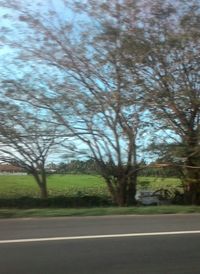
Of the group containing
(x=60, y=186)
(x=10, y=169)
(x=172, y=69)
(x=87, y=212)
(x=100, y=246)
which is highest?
(x=172, y=69)

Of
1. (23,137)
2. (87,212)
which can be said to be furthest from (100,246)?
(23,137)

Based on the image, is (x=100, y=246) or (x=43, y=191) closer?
(x=100, y=246)

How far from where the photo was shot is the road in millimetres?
7848

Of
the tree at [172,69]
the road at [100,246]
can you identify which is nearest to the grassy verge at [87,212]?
the road at [100,246]

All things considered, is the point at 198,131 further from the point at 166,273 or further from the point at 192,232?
the point at 166,273

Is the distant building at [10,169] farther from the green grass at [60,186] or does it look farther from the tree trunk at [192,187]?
the tree trunk at [192,187]

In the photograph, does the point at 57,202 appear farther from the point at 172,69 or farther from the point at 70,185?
the point at 172,69

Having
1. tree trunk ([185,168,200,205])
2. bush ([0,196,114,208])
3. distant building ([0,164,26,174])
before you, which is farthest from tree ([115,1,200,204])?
distant building ([0,164,26,174])

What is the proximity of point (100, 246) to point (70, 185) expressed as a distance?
1478 centimetres

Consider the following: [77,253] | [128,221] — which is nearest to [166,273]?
[77,253]

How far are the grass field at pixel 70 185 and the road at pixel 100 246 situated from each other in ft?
30.9

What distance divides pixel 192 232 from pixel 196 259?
8.45 feet

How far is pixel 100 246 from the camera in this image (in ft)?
30.8

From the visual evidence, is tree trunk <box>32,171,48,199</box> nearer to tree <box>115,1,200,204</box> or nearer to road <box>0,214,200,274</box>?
tree <box>115,1,200,204</box>
